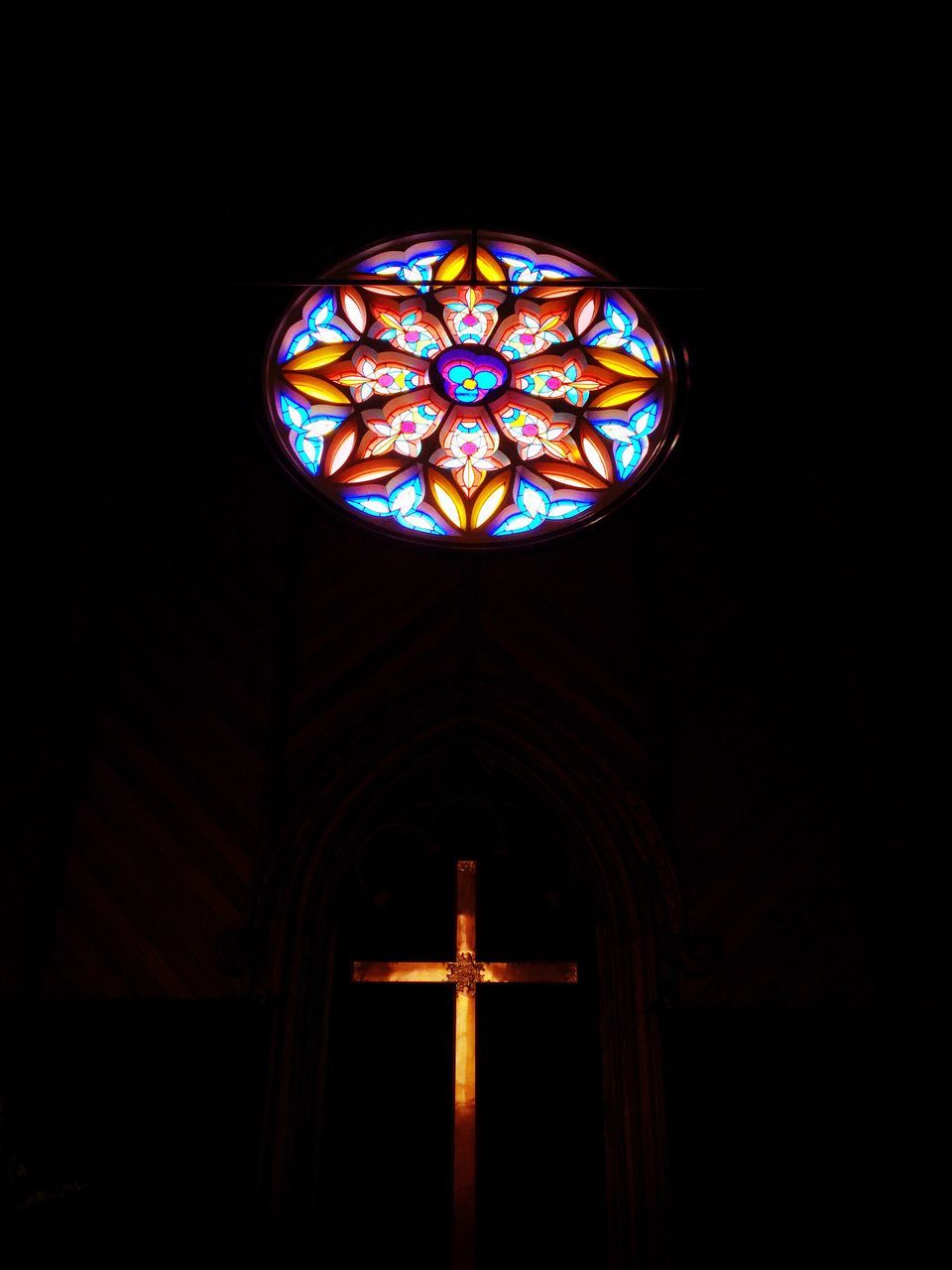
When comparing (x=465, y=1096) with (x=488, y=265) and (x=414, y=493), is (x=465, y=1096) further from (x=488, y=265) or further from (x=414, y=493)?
(x=488, y=265)

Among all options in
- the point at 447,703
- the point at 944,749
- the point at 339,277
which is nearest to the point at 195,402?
the point at 339,277

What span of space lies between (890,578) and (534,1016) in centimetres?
276

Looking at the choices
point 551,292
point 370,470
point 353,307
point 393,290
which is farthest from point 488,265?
point 370,470

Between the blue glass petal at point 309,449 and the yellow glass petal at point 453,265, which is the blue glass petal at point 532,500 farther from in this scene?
the yellow glass petal at point 453,265

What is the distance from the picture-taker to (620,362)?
5.79m

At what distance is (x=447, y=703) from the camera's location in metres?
4.57

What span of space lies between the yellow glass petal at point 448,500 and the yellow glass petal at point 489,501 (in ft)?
0.23

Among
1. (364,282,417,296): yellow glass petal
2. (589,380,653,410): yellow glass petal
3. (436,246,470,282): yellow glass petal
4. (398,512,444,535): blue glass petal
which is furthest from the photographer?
(436,246,470,282): yellow glass petal

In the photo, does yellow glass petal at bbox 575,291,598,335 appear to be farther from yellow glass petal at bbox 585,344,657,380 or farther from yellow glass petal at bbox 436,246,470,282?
yellow glass petal at bbox 436,246,470,282

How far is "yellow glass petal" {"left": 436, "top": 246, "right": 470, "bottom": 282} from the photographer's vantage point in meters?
6.03

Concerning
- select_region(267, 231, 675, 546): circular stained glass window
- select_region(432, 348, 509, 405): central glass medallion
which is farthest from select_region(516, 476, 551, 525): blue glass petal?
select_region(432, 348, 509, 405): central glass medallion

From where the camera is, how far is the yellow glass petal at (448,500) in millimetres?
5344

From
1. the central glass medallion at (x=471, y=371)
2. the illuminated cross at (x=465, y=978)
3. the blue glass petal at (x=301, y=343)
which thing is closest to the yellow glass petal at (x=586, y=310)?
the central glass medallion at (x=471, y=371)

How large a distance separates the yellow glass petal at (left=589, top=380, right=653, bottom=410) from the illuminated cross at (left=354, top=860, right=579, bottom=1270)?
2.79 m
